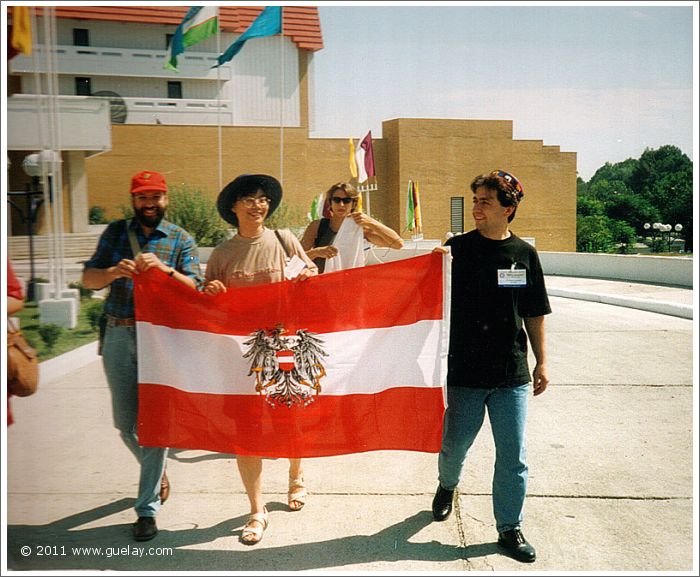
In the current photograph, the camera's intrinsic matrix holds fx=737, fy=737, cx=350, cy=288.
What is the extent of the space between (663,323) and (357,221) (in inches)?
339

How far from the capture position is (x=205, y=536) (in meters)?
3.81

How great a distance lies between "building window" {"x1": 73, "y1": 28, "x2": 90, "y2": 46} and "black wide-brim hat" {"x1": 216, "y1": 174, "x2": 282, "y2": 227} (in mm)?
3015

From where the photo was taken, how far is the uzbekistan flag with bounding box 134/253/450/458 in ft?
12.5

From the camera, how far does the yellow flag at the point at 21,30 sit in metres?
3.54

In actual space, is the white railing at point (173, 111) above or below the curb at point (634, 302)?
above

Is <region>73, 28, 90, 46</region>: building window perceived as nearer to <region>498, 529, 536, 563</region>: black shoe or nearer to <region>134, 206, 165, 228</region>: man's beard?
<region>134, 206, 165, 228</region>: man's beard

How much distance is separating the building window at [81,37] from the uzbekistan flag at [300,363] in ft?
11.1

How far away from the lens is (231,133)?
51.3 feet

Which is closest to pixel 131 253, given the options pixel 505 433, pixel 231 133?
pixel 505 433

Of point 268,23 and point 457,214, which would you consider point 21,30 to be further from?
point 457,214

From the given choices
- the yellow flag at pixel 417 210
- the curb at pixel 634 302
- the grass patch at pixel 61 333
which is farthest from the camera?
the curb at pixel 634 302

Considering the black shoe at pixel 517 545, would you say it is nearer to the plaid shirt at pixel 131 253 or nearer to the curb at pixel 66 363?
the plaid shirt at pixel 131 253

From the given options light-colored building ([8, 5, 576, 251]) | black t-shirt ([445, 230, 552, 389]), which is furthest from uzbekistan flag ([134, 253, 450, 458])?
light-colored building ([8, 5, 576, 251])

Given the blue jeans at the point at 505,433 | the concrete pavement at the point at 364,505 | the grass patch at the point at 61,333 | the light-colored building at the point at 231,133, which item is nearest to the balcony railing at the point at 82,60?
the light-colored building at the point at 231,133
